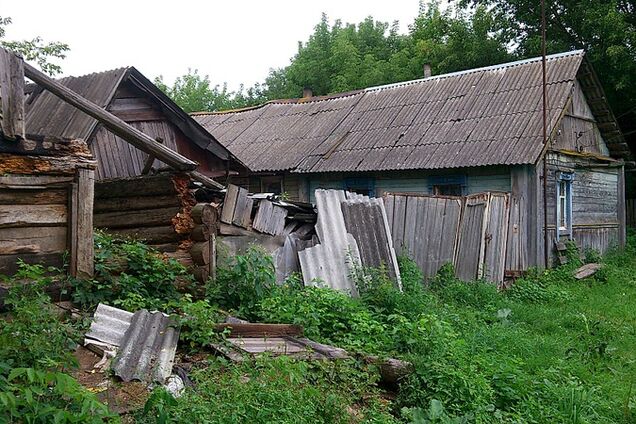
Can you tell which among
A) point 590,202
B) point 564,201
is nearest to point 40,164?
point 564,201

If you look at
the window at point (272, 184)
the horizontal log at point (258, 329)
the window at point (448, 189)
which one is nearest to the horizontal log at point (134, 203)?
the horizontal log at point (258, 329)

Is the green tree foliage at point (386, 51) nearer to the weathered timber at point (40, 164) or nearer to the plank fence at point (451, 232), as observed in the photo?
the plank fence at point (451, 232)

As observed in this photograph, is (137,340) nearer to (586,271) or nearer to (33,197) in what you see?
(33,197)

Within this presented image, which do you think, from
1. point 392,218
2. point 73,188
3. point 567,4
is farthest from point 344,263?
point 567,4

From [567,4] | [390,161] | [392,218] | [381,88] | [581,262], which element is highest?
[567,4]

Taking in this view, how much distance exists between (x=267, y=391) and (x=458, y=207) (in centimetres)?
705

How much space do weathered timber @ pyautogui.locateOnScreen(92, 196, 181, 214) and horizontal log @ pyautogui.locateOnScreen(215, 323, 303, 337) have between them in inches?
76.2

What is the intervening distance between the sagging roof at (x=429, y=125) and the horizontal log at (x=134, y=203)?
26.1ft

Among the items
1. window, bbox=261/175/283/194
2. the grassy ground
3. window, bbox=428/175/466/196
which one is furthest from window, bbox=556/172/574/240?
window, bbox=261/175/283/194

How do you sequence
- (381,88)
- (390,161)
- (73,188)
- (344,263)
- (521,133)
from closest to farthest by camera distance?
(73,188)
(344,263)
(521,133)
(390,161)
(381,88)

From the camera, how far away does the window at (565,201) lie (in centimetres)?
1412

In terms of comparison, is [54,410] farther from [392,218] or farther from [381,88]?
[381,88]

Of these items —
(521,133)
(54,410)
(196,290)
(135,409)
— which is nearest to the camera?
(54,410)

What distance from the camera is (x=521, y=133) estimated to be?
13.5 metres
